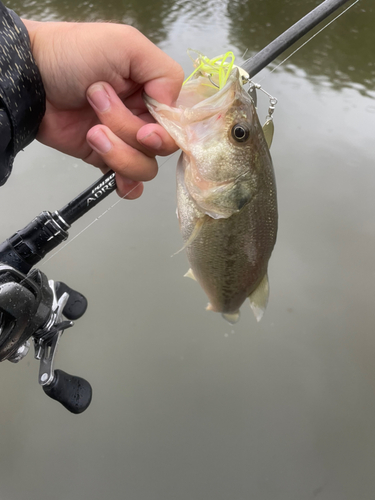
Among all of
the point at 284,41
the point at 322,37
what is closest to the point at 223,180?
the point at 284,41

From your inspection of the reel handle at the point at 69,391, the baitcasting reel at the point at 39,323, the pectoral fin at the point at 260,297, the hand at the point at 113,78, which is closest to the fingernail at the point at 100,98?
the hand at the point at 113,78

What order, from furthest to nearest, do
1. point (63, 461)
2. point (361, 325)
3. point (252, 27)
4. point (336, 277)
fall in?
point (252, 27), point (336, 277), point (361, 325), point (63, 461)

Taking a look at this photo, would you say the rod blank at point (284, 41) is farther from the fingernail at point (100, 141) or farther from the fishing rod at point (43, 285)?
the fingernail at point (100, 141)

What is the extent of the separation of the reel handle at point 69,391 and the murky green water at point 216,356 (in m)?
0.27

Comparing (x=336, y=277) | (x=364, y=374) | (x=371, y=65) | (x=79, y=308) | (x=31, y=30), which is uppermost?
(x=31, y=30)

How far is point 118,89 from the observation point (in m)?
0.64

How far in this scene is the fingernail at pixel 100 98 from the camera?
23.0 inches

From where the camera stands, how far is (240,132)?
619 mm

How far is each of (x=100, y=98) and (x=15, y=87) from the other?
0.50 ft

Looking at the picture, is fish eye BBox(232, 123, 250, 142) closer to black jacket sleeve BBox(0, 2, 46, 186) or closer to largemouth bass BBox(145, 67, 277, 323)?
largemouth bass BBox(145, 67, 277, 323)

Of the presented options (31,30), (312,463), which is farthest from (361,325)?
(31,30)

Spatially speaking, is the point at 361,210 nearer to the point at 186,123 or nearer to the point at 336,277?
the point at 336,277

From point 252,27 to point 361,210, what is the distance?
1664 millimetres

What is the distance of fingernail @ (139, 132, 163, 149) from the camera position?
0.58 meters
